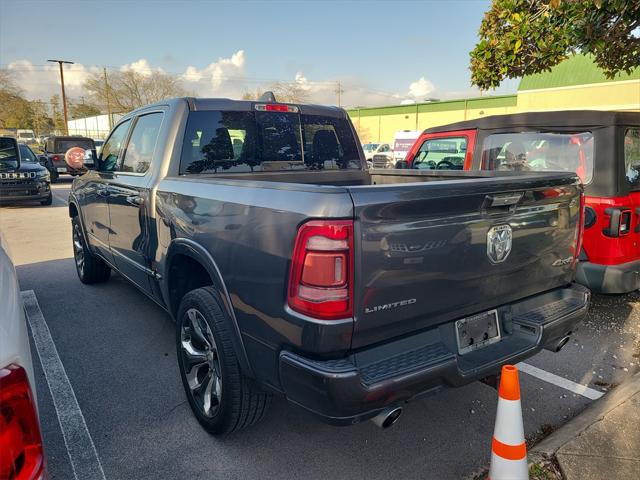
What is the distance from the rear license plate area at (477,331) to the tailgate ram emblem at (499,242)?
12.3 inches

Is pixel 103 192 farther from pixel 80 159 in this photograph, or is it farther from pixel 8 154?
pixel 8 154

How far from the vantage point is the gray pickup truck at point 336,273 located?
6.23 ft

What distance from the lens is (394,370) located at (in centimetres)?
200

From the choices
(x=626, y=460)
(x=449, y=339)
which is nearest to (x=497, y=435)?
(x=449, y=339)

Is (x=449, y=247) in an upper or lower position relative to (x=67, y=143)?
lower

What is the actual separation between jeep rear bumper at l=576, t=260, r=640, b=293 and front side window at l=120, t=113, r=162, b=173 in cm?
389

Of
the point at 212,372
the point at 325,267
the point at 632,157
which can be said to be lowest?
the point at 212,372

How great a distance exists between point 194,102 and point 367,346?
2287mm

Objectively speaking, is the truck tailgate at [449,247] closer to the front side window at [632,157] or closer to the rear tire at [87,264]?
the front side window at [632,157]

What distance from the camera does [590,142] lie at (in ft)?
14.4

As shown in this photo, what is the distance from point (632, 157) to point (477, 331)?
3.18 meters

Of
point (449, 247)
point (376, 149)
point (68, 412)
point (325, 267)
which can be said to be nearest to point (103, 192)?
point (68, 412)

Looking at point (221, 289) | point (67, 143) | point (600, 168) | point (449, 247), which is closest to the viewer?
point (449, 247)

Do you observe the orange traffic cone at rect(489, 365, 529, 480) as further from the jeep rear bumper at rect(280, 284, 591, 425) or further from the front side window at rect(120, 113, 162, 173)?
the front side window at rect(120, 113, 162, 173)
